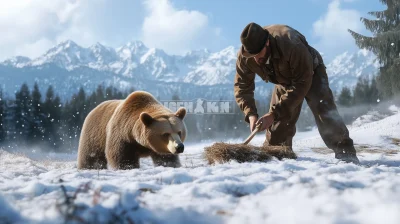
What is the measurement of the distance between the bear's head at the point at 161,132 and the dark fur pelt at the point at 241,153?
819mm

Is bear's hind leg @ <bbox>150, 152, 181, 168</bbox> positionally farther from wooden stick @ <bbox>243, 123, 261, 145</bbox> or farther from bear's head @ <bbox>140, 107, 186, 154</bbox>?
wooden stick @ <bbox>243, 123, 261, 145</bbox>

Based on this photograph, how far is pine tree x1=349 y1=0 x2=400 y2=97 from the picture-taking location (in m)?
29.7

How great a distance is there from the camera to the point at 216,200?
248 centimetres

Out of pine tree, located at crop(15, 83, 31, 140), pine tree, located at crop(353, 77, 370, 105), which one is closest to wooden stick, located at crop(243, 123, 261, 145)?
pine tree, located at crop(15, 83, 31, 140)

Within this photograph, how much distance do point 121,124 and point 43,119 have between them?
53.7 meters

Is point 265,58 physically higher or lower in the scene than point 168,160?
higher

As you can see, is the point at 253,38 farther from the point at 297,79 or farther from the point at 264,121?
the point at 264,121

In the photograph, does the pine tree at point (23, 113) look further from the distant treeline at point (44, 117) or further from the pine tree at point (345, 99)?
the pine tree at point (345, 99)

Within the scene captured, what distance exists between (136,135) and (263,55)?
251 centimetres

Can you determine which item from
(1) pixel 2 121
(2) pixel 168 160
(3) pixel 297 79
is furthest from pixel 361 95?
(2) pixel 168 160

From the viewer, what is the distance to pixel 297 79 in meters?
6.38

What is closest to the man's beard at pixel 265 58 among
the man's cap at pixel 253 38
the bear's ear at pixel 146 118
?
the man's cap at pixel 253 38

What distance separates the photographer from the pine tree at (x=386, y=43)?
97.4ft

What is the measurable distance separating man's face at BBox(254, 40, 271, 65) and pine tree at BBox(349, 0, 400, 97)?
2550 cm
